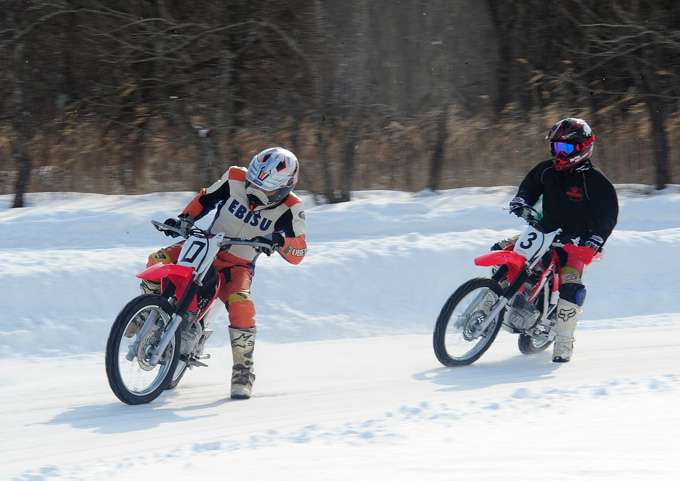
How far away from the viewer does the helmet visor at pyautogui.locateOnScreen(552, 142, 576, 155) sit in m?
6.82

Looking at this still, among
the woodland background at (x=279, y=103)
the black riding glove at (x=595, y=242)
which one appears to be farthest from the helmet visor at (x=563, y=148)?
the woodland background at (x=279, y=103)

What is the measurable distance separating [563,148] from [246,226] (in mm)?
2629

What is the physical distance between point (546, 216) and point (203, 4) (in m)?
7.75

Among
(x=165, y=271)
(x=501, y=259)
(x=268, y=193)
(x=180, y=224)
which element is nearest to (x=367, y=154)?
(x=501, y=259)

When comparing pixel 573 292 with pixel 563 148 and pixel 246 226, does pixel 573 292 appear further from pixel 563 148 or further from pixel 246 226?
pixel 246 226

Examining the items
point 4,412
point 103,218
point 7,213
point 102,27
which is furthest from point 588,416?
point 102,27

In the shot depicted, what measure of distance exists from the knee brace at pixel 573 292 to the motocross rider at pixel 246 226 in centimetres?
222

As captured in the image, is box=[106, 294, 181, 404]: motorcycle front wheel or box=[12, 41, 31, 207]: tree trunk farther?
box=[12, 41, 31, 207]: tree trunk

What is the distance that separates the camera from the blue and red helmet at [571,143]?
6770 millimetres

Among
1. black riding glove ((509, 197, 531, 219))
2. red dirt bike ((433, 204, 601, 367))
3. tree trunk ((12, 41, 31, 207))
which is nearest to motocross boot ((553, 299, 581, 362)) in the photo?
red dirt bike ((433, 204, 601, 367))

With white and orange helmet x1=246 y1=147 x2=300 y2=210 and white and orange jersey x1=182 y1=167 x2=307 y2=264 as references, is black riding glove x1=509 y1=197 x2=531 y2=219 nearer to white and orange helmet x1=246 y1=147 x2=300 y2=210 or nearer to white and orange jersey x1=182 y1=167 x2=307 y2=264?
white and orange jersey x1=182 y1=167 x2=307 y2=264

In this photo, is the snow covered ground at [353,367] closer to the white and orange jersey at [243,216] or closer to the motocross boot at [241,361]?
the motocross boot at [241,361]

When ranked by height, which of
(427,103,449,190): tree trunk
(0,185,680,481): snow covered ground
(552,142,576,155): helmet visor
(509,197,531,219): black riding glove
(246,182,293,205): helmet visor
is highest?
(427,103,449,190): tree trunk

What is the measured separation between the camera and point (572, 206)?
6.95 metres
